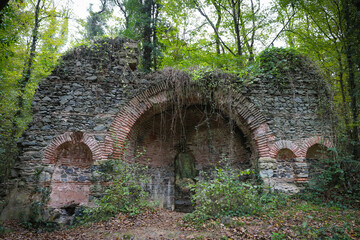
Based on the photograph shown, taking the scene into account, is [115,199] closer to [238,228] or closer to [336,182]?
[238,228]

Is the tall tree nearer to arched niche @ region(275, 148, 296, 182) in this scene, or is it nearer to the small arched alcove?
the small arched alcove

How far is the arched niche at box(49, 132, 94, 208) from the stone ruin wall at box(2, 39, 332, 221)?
0.02 meters

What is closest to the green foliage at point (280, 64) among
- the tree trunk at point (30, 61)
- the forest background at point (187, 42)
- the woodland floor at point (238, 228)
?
the forest background at point (187, 42)

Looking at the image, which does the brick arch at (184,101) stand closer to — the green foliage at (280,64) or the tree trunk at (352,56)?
the green foliage at (280,64)

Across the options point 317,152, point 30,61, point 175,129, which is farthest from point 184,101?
point 30,61

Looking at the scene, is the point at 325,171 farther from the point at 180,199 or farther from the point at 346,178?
the point at 180,199

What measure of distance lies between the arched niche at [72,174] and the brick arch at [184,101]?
2.78ft

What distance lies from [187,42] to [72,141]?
7790 millimetres

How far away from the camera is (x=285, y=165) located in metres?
5.87

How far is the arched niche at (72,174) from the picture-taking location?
5.47 m

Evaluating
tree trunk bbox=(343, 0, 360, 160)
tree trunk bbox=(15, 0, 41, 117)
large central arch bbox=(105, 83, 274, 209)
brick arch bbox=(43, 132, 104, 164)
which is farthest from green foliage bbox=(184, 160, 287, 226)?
tree trunk bbox=(15, 0, 41, 117)

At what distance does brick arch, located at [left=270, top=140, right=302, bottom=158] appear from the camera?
5.87 m

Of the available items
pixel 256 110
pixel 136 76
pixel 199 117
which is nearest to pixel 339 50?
pixel 256 110

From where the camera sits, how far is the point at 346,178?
5523 millimetres
